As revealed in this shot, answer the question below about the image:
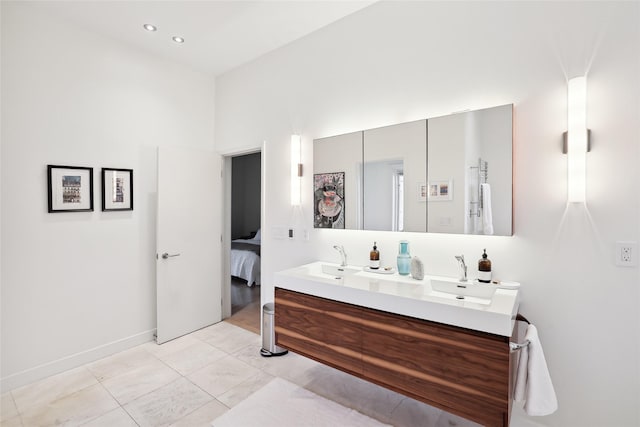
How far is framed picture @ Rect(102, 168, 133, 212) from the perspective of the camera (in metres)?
2.88

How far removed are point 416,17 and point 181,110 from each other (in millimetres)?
2611

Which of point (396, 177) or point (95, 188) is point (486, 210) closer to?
point (396, 177)

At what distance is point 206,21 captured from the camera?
2.63 metres

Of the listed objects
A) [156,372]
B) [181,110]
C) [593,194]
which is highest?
[181,110]

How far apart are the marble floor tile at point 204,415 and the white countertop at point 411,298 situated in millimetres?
912

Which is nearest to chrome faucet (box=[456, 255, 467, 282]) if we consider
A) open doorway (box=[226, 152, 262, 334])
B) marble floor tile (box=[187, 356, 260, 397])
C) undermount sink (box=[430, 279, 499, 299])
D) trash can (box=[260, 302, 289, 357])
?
undermount sink (box=[430, 279, 499, 299])

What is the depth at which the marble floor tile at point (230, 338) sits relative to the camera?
3.05 metres

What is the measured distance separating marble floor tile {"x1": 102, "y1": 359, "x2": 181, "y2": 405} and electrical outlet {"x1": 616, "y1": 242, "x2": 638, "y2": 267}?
10.1 ft

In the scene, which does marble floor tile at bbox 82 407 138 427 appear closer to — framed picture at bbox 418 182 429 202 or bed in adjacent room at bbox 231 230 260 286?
framed picture at bbox 418 182 429 202

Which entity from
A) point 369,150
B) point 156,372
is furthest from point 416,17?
point 156,372

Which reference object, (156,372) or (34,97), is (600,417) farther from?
(34,97)

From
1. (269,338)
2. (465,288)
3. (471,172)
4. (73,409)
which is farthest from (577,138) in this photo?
(73,409)

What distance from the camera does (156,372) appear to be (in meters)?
2.59

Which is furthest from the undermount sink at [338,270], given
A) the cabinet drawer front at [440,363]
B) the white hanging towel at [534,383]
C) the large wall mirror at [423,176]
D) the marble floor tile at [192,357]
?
the marble floor tile at [192,357]
